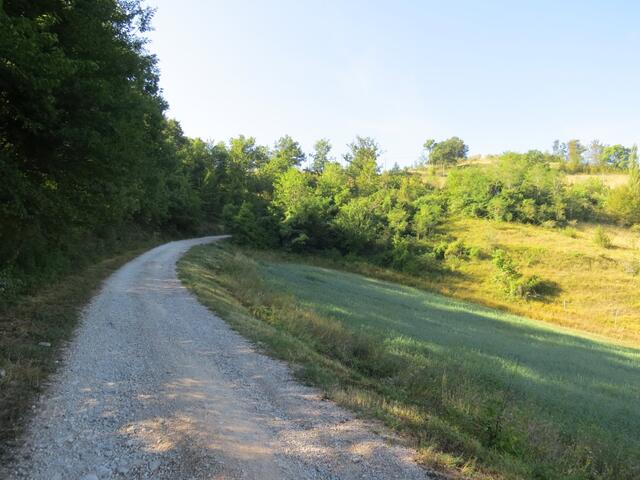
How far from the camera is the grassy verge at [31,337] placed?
543cm

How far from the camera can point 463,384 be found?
8.70 meters

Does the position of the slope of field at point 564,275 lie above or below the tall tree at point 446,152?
below

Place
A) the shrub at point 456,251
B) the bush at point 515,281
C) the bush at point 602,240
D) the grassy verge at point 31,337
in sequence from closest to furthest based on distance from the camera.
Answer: the grassy verge at point 31,337 < the bush at point 515,281 < the shrub at point 456,251 < the bush at point 602,240

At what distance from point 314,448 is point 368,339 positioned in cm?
691

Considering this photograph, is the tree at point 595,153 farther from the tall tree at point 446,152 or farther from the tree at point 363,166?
the tree at point 363,166

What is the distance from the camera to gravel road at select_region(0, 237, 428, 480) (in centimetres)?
441

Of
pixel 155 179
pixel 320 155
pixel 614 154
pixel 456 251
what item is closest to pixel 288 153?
pixel 320 155

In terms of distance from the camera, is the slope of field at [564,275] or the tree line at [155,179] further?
the slope of field at [564,275]

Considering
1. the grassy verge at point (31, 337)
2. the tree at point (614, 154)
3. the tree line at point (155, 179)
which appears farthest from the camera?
the tree at point (614, 154)

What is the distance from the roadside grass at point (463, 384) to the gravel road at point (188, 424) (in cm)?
66

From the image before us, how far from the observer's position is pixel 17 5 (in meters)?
9.12

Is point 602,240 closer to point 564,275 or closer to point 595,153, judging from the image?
point 564,275

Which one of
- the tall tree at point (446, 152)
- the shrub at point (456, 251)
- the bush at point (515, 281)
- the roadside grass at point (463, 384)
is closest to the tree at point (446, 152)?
the tall tree at point (446, 152)

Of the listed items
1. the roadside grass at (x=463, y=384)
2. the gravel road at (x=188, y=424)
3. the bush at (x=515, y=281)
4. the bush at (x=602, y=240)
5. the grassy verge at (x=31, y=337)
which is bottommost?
the bush at (x=515, y=281)
